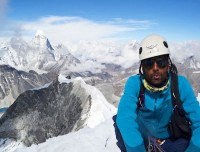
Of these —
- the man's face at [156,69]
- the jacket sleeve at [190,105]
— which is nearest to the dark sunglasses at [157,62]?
A: the man's face at [156,69]

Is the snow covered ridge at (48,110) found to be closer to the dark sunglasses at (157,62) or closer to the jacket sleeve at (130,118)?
the jacket sleeve at (130,118)

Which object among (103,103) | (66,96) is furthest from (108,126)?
(66,96)

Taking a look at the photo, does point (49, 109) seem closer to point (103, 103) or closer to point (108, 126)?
point (103, 103)

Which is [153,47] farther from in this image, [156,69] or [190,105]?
[190,105]

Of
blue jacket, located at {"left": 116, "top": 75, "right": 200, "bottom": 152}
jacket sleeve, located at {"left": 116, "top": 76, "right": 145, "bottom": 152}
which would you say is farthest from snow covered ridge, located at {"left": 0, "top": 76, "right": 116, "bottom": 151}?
jacket sleeve, located at {"left": 116, "top": 76, "right": 145, "bottom": 152}

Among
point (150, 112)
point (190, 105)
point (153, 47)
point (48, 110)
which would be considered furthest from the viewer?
point (48, 110)

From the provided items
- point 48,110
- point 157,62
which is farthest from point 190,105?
point 48,110
